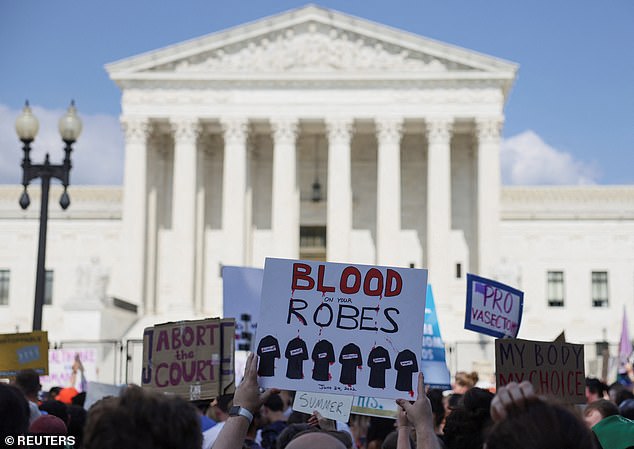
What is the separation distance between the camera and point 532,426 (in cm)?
378

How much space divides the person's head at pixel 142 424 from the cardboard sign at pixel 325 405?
11.5 ft

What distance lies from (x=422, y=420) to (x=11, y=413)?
2.27m

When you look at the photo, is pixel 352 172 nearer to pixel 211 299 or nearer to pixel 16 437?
pixel 211 299

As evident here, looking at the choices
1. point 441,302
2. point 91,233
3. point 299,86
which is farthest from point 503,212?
point 91,233

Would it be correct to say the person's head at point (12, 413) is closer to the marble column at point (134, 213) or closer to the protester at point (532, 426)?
the protester at point (532, 426)

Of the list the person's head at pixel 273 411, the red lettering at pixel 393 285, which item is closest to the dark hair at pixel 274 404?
the person's head at pixel 273 411

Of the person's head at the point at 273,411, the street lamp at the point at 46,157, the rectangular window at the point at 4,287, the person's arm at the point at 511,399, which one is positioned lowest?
the person's head at the point at 273,411

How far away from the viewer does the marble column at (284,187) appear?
5366 centimetres

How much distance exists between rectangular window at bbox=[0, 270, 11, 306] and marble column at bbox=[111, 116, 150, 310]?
10865 millimetres

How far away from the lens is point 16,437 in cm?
536

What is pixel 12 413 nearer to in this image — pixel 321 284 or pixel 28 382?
pixel 321 284

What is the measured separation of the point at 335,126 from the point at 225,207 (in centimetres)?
721

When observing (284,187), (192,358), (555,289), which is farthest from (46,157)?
(555,289)

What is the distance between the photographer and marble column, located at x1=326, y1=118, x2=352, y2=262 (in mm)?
53562
